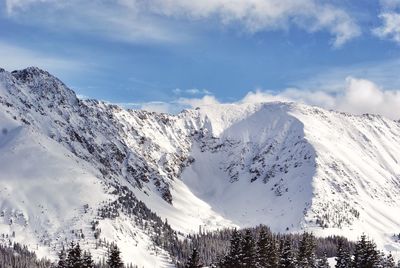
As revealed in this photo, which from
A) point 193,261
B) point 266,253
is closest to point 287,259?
point 266,253

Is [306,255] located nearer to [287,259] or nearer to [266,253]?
[266,253]

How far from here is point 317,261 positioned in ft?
365

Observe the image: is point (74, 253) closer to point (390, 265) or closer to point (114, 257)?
point (114, 257)

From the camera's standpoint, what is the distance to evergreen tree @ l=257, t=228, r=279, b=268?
89625 mm

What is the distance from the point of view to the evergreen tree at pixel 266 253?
8962cm

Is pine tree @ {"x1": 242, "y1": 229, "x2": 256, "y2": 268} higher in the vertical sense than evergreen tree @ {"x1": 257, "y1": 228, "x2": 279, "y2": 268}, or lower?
lower

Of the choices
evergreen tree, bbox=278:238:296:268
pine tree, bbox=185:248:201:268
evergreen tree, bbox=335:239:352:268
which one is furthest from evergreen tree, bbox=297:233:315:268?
pine tree, bbox=185:248:201:268

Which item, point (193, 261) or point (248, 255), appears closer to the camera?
point (193, 261)

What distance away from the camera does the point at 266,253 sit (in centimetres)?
9162

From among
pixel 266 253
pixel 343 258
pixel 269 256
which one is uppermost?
pixel 343 258

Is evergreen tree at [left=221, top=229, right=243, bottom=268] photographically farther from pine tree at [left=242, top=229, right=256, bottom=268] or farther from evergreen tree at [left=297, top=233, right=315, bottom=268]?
evergreen tree at [left=297, top=233, right=315, bottom=268]

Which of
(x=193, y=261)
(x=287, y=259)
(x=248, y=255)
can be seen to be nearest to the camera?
(x=193, y=261)

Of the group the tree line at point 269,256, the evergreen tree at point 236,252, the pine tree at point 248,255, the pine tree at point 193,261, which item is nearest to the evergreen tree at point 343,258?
the tree line at point 269,256

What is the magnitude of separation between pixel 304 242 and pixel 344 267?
11.1 metres
